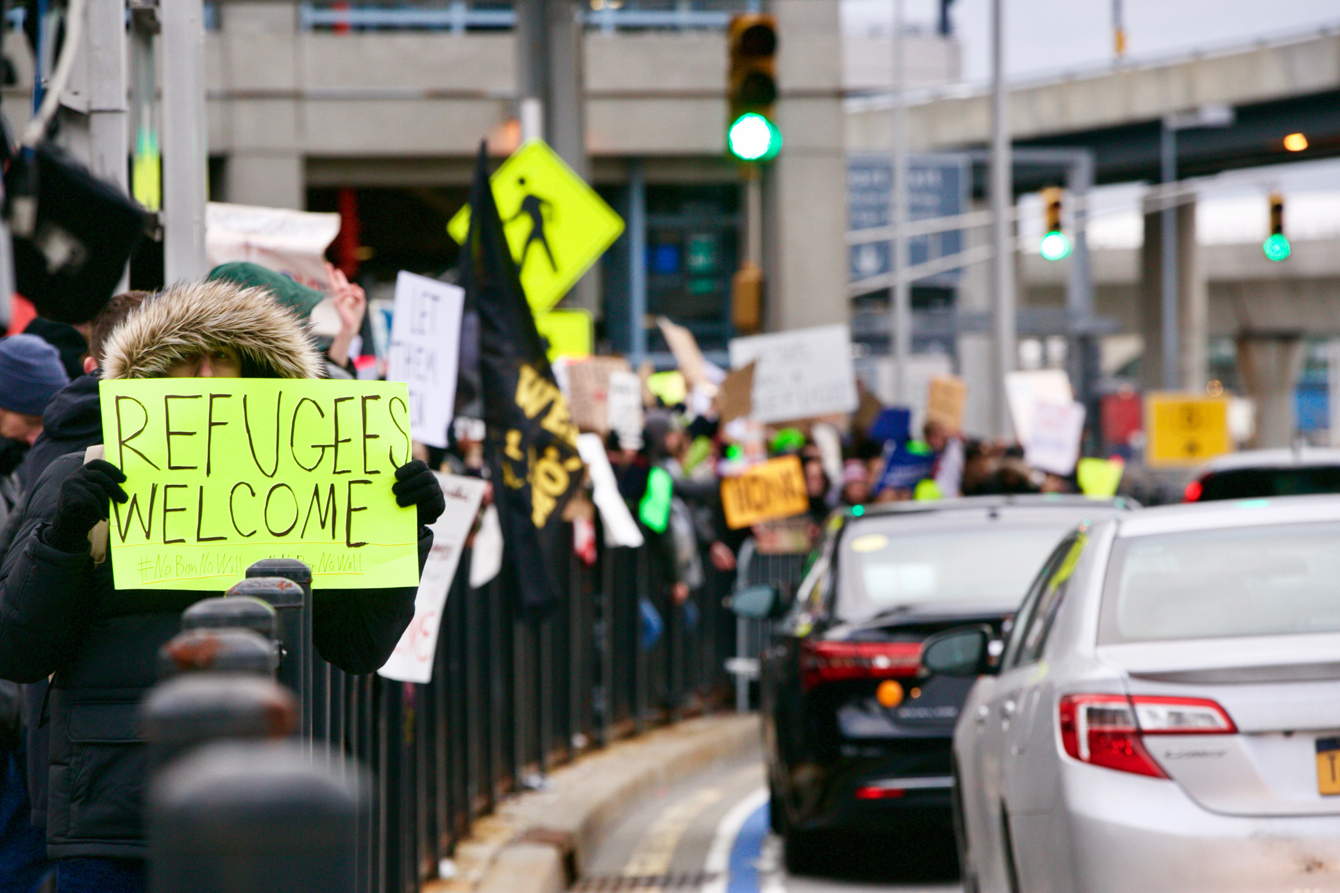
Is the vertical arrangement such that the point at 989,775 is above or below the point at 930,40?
below

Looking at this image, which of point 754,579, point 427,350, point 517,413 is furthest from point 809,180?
point 427,350

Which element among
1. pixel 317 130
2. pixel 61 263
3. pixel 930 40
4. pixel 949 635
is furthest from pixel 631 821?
pixel 930 40

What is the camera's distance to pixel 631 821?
10.8 metres

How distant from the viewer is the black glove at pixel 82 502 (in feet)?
12.3

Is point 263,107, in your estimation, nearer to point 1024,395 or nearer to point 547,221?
point 1024,395

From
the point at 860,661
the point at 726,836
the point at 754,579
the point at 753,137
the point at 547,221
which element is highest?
the point at 753,137

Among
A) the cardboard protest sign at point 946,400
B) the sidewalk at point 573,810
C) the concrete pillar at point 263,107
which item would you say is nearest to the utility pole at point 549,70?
the sidewalk at point 573,810

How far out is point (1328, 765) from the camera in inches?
177

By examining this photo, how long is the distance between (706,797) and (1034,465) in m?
7.77

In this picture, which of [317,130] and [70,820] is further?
[317,130]

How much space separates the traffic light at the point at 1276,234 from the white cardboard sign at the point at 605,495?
61.9ft

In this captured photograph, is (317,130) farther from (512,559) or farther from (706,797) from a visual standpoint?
(512,559)

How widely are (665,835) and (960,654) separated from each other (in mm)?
4070

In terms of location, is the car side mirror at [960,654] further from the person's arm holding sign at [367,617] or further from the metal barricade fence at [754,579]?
the metal barricade fence at [754,579]
